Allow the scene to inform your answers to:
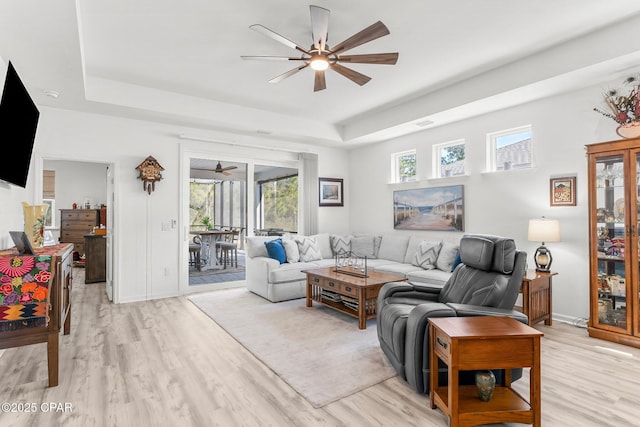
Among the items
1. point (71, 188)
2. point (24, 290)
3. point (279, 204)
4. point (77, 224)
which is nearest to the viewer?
point (24, 290)

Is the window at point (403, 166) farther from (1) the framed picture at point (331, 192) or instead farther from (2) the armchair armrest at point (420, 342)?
(2) the armchair armrest at point (420, 342)

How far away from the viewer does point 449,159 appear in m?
5.37

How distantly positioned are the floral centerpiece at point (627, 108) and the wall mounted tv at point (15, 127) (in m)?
5.22

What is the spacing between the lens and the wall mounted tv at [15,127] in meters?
2.58

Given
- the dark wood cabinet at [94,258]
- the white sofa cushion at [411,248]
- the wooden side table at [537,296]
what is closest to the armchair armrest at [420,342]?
the wooden side table at [537,296]

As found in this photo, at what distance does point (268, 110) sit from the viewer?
5516mm

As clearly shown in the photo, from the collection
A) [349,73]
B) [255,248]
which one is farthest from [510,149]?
[255,248]

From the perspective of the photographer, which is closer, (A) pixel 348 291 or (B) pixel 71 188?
(A) pixel 348 291

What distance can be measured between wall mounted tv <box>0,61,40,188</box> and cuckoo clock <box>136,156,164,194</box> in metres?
1.61

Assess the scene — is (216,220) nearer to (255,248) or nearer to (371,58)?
(255,248)

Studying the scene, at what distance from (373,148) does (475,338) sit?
5.17m

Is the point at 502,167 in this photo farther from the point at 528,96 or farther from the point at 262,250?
the point at 262,250

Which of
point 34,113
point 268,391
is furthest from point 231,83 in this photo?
point 268,391

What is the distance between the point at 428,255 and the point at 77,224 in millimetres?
7654
